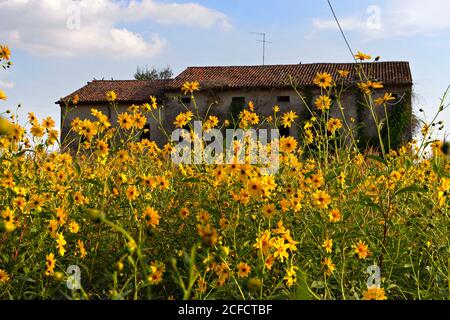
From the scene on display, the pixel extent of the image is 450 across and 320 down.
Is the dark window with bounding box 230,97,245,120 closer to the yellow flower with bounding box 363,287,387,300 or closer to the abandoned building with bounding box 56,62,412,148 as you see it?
the abandoned building with bounding box 56,62,412,148

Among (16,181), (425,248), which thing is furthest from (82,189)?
(425,248)

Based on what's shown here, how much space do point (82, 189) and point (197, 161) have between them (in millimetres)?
790

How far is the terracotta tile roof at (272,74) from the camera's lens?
19812 millimetres

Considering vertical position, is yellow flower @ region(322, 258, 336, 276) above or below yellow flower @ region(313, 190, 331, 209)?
below

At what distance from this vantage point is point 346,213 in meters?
2.80

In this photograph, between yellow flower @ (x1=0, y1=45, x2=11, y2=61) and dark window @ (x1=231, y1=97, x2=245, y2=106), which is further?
dark window @ (x1=231, y1=97, x2=245, y2=106)

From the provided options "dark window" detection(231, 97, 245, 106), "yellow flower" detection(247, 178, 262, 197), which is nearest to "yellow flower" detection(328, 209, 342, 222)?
"yellow flower" detection(247, 178, 262, 197)

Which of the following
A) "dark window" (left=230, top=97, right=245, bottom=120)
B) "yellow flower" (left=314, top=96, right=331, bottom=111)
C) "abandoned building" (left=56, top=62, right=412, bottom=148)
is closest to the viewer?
"yellow flower" (left=314, top=96, right=331, bottom=111)

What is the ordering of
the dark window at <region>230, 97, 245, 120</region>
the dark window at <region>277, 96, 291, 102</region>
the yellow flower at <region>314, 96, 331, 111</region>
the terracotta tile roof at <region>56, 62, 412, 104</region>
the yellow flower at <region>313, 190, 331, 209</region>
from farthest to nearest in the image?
1. the dark window at <region>230, 97, 245, 120</region>
2. the dark window at <region>277, 96, 291, 102</region>
3. the terracotta tile roof at <region>56, 62, 412, 104</region>
4. the yellow flower at <region>314, 96, 331, 111</region>
5. the yellow flower at <region>313, 190, 331, 209</region>

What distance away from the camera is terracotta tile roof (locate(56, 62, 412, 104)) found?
19.9 metres

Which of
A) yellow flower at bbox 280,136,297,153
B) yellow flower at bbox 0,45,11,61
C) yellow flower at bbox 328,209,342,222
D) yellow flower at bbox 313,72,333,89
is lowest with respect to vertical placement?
yellow flower at bbox 328,209,342,222

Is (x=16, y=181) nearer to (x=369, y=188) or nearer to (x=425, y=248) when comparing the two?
(x=369, y=188)

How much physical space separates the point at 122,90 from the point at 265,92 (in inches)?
250
